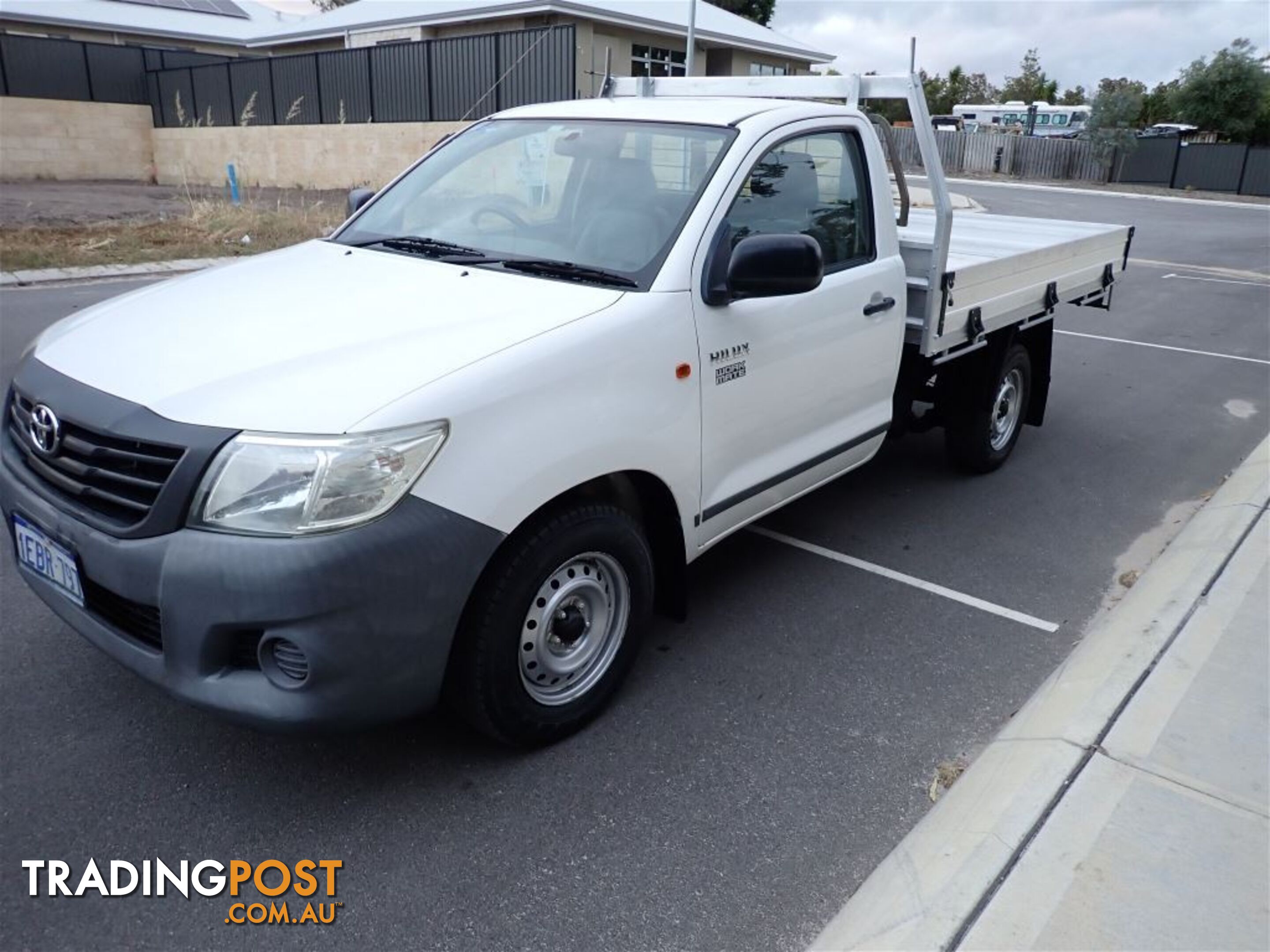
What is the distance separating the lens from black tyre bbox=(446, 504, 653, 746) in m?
2.92

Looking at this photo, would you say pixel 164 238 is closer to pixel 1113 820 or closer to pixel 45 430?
pixel 45 430

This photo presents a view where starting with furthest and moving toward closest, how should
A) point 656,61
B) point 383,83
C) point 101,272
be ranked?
point 656,61, point 383,83, point 101,272

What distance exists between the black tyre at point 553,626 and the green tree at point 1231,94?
1890 inches

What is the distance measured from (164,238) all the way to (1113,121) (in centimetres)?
3615

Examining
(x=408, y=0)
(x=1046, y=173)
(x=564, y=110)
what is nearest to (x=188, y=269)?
(x=564, y=110)

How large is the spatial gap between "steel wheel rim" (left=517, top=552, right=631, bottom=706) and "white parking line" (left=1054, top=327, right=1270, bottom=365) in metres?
8.73

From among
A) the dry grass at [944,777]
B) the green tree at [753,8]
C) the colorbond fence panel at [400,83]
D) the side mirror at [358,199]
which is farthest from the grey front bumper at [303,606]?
the green tree at [753,8]

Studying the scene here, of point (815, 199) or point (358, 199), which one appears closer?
point (815, 199)

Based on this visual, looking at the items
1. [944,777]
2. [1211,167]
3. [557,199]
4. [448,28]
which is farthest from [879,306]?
[1211,167]

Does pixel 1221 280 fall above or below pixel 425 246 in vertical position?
below

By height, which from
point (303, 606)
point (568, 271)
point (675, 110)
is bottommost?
point (303, 606)

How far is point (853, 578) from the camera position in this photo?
15.7 feet

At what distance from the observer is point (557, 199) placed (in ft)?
12.9

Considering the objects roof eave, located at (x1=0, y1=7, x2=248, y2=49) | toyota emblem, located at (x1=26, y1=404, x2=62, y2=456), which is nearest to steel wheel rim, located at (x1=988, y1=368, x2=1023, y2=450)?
toyota emblem, located at (x1=26, y1=404, x2=62, y2=456)
